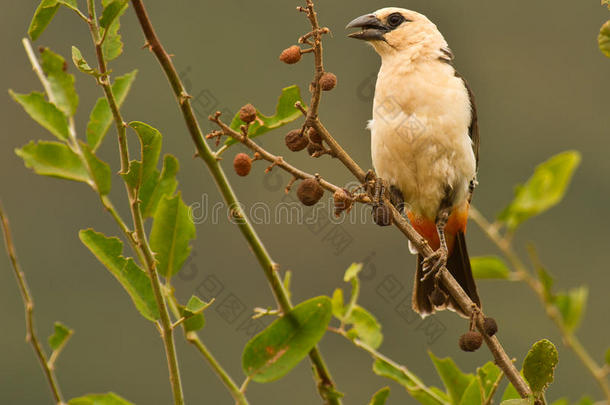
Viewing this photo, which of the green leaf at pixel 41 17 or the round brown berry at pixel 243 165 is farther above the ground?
the green leaf at pixel 41 17

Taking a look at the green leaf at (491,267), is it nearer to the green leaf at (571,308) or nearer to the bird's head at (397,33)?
the green leaf at (571,308)

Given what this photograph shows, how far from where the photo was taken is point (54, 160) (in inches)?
56.1

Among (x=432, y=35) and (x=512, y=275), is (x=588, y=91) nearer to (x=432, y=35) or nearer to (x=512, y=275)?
(x=432, y=35)

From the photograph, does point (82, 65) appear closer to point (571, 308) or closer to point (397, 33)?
point (571, 308)

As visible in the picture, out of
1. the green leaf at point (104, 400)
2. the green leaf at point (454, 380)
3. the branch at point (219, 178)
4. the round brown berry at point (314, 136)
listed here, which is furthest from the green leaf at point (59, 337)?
the green leaf at point (454, 380)

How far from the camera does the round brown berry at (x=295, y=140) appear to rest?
5.22 feet

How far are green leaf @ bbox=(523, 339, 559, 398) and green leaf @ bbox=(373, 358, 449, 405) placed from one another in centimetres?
25

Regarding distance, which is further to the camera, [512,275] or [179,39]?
[179,39]

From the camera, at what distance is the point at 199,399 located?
1650 centimetres

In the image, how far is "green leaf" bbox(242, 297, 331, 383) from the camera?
147 cm

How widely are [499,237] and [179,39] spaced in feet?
51.5

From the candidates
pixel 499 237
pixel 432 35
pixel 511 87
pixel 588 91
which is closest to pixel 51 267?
pixel 511 87

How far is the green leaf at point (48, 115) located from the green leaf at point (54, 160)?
0.04 meters

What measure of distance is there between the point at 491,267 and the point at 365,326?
1.06 ft
